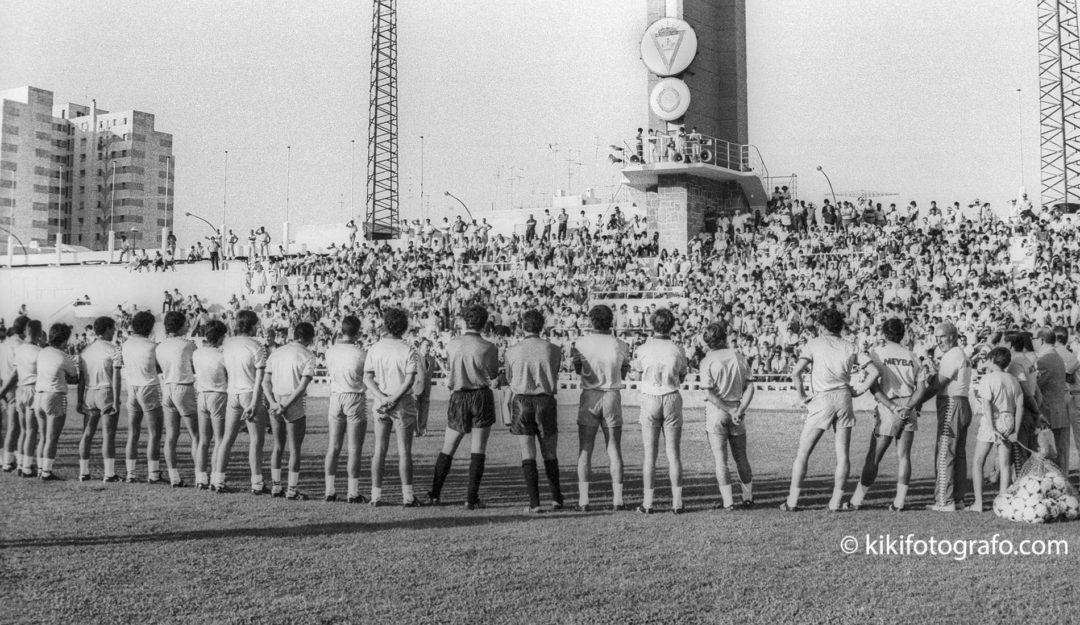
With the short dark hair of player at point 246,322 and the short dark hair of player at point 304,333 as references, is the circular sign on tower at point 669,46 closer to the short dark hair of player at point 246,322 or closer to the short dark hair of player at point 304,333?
the short dark hair of player at point 246,322

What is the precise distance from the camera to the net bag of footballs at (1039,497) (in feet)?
29.1

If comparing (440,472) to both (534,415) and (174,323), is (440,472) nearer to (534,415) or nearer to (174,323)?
(534,415)

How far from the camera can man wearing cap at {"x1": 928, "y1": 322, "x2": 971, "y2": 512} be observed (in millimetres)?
9617

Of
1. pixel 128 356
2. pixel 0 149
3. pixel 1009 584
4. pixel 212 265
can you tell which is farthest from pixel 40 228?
pixel 1009 584

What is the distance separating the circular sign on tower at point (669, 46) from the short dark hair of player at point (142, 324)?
2985cm

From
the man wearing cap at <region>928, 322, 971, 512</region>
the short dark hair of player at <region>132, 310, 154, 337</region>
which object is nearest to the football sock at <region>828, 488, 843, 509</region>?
the man wearing cap at <region>928, 322, 971, 512</region>

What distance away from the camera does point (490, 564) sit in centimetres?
743

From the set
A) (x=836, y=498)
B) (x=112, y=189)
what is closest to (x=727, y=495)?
(x=836, y=498)

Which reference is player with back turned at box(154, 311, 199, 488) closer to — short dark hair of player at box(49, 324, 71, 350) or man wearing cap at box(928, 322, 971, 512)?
short dark hair of player at box(49, 324, 71, 350)

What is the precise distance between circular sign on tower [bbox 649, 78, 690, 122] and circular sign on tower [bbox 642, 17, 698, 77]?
43 cm

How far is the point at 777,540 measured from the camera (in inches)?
324

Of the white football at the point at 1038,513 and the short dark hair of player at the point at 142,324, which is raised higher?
the short dark hair of player at the point at 142,324

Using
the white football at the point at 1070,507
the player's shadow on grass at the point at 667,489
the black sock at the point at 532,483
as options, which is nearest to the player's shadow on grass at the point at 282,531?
the black sock at the point at 532,483

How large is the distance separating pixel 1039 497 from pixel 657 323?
346 centimetres
